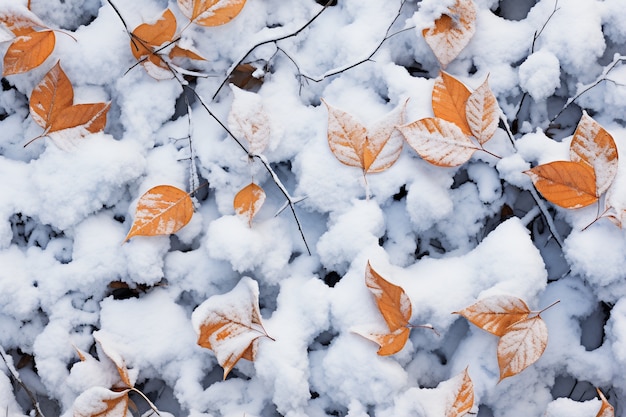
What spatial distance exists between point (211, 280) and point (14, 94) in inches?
16.6

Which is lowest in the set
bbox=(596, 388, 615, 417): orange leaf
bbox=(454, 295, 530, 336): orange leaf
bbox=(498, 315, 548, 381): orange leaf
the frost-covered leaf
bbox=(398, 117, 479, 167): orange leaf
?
bbox=(596, 388, 615, 417): orange leaf

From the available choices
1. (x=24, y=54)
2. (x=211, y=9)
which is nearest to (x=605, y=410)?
(x=211, y=9)

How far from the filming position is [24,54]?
85cm

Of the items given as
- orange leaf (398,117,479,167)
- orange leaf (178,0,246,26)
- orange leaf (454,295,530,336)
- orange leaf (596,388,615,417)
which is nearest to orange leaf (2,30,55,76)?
→ orange leaf (178,0,246,26)

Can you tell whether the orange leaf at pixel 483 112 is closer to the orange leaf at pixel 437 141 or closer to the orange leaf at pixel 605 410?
the orange leaf at pixel 437 141

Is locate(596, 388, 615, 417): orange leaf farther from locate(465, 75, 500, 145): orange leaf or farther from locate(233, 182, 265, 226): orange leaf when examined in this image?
locate(233, 182, 265, 226): orange leaf

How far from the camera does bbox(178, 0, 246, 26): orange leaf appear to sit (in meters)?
0.86

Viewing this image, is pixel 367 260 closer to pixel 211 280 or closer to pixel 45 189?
pixel 211 280

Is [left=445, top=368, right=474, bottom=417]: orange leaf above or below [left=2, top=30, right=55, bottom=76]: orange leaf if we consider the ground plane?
below

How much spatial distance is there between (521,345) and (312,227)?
34 centimetres

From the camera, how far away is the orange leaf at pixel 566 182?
790mm

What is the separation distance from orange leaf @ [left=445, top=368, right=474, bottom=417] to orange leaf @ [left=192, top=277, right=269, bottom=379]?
0.89 feet

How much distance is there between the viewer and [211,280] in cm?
86

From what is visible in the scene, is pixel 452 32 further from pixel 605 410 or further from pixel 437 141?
pixel 605 410
